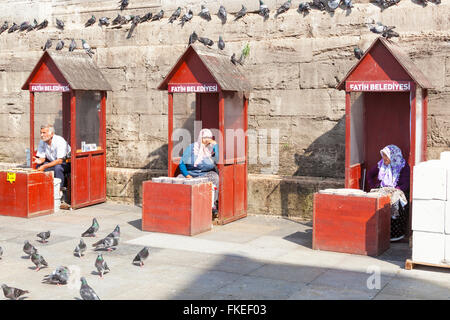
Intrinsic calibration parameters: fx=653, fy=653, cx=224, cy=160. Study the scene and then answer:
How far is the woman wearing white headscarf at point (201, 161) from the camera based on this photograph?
10883 mm

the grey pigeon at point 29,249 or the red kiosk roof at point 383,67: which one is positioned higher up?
the red kiosk roof at point 383,67

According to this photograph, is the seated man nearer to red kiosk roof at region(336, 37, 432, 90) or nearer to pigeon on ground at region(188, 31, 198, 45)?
pigeon on ground at region(188, 31, 198, 45)

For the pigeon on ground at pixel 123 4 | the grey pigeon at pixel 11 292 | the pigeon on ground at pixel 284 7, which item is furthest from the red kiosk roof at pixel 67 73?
the grey pigeon at pixel 11 292

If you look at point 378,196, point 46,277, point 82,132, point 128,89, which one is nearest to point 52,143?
point 82,132

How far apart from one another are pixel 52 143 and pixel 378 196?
6360 mm

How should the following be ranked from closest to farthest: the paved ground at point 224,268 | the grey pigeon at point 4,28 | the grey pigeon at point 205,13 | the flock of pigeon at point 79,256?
the flock of pigeon at point 79,256
the paved ground at point 224,268
the grey pigeon at point 205,13
the grey pigeon at point 4,28

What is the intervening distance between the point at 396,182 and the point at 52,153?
629 cm

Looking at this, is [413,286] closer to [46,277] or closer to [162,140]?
[46,277]

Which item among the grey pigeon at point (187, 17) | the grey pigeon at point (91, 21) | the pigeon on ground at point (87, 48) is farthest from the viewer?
the grey pigeon at point (91, 21)

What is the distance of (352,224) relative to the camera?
338 inches

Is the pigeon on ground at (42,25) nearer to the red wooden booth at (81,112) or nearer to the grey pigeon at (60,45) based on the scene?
the grey pigeon at (60,45)

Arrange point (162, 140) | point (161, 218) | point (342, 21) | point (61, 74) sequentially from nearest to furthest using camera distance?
1. point (161, 218)
2. point (342, 21)
3. point (61, 74)
4. point (162, 140)

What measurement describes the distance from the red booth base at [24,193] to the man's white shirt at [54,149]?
2.00 feet

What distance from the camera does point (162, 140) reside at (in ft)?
41.6
